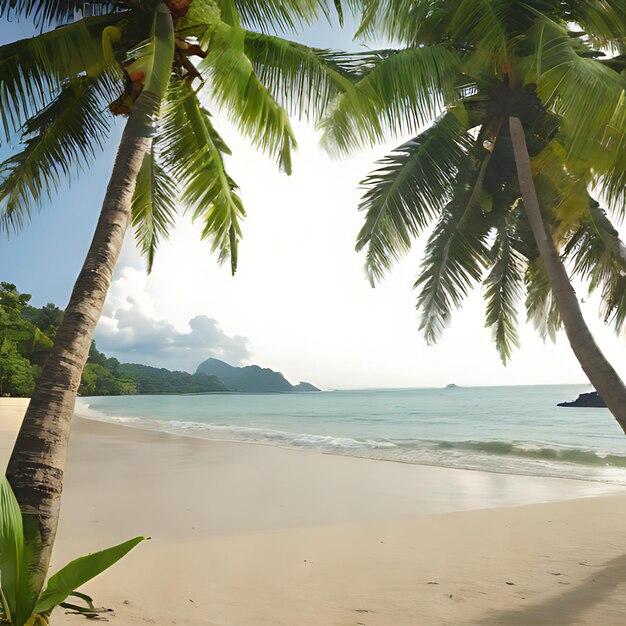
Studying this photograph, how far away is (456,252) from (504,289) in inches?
103

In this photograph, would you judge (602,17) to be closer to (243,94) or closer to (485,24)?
(485,24)

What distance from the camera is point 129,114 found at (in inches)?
195

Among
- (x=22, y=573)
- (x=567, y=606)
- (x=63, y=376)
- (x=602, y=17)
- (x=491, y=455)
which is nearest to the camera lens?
(x=22, y=573)

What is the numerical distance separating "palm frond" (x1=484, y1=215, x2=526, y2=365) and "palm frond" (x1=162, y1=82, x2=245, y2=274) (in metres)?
5.94

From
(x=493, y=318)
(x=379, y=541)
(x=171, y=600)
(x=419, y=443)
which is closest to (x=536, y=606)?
(x=379, y=541)

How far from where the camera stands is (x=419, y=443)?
18.3 m

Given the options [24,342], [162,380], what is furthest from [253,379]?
[24,342]

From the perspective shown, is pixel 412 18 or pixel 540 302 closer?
pixel 412 18

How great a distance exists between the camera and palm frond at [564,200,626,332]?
810 centimetres

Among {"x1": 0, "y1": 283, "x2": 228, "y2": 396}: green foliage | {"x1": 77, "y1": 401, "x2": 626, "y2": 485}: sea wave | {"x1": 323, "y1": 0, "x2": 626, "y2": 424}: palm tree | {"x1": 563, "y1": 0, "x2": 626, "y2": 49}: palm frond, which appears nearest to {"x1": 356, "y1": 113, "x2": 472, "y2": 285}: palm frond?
{"x1": 323, "y1": 0, "x2": 626, "y2": 424}: palm tree

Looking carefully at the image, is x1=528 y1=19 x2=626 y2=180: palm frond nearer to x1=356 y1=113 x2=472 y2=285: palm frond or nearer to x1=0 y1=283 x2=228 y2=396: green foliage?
x1=356 y1=113 x2=472 y2=285: palm frond

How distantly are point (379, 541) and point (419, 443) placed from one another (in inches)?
527

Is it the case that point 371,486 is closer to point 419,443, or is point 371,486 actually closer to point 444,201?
point 444,201

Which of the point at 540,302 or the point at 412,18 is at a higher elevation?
the point at 412,18
